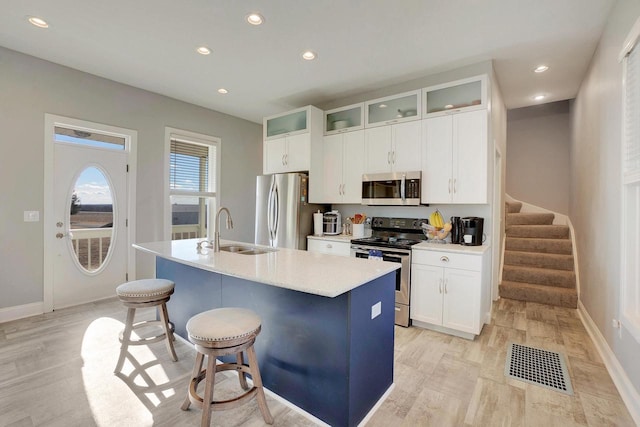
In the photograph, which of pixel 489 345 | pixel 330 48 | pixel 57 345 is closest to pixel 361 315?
pixel 489 345

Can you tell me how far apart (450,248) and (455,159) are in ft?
3.14

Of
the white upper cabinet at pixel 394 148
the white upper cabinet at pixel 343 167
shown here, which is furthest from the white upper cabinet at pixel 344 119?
the white upper cabinet at pixel 394 148

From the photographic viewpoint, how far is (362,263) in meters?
2.05

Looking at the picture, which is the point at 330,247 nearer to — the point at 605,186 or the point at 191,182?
the point at 191,182

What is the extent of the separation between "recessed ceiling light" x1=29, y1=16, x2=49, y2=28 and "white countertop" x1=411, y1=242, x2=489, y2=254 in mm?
3947

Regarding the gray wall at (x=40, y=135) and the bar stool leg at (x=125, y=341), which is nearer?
the bar stool leg at (x=125, y=341)

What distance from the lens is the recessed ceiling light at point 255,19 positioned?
A: 2429mm

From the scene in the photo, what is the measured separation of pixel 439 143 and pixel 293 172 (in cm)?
200

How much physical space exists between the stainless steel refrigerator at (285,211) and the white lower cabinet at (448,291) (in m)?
1.59

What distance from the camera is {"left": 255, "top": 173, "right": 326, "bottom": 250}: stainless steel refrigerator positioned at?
405 centimetres

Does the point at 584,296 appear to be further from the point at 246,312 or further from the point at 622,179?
the point at 246,312

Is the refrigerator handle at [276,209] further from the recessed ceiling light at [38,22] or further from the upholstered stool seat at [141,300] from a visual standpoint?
the recessed ceiling light at [38,22]

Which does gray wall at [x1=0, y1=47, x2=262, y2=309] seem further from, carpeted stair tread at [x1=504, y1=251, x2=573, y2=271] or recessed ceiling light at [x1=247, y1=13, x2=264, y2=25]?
carpeted stair tread at [x1=504, y1=251, x2=573, y2=271]

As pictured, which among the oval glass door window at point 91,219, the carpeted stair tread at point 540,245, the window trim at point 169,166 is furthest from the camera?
the carpeted stair tread at point 540,245
